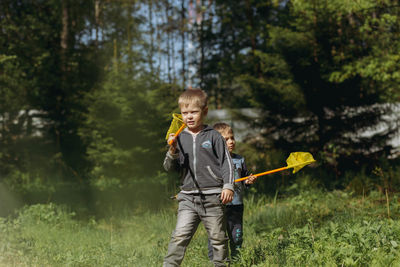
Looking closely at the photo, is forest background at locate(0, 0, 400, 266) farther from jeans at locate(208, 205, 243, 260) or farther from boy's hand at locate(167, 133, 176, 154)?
boy's hand at locate(167, 133, 176, 154)

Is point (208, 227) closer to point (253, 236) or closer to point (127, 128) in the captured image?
point (253, 236)

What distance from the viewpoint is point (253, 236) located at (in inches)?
196

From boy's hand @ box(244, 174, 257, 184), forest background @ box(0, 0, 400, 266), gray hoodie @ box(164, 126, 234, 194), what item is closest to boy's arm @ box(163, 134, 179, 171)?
gray hoodie @ box(164, 126, 234, 194)

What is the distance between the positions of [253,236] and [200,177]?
1.87 meters

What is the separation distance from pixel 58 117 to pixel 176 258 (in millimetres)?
11208

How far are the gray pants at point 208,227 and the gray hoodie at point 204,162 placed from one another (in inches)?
3.6

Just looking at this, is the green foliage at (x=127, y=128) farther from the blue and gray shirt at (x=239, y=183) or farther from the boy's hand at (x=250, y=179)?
the boy's hand at (x=250, y=179)

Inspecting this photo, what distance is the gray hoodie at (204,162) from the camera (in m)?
3.41

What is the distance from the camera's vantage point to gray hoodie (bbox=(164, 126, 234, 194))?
341 centimetres

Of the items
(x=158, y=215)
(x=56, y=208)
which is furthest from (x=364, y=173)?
(x=56, y=208)

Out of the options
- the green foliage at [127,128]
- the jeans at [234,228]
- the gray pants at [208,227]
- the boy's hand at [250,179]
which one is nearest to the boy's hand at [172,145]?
the gray pants at [208,227]

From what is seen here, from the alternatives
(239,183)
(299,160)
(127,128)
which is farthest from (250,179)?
(127,128)

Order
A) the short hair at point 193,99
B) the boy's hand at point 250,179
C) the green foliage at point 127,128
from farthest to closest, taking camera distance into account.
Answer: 1. the green foliage at point 127,128
2. the boy's hand at point 250,179
3. the short hair at point 193,99

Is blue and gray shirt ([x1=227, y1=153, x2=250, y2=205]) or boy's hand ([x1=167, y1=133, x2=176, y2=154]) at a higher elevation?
boy's hand ([x1=167, y1=133, x2=176, y2=154])
